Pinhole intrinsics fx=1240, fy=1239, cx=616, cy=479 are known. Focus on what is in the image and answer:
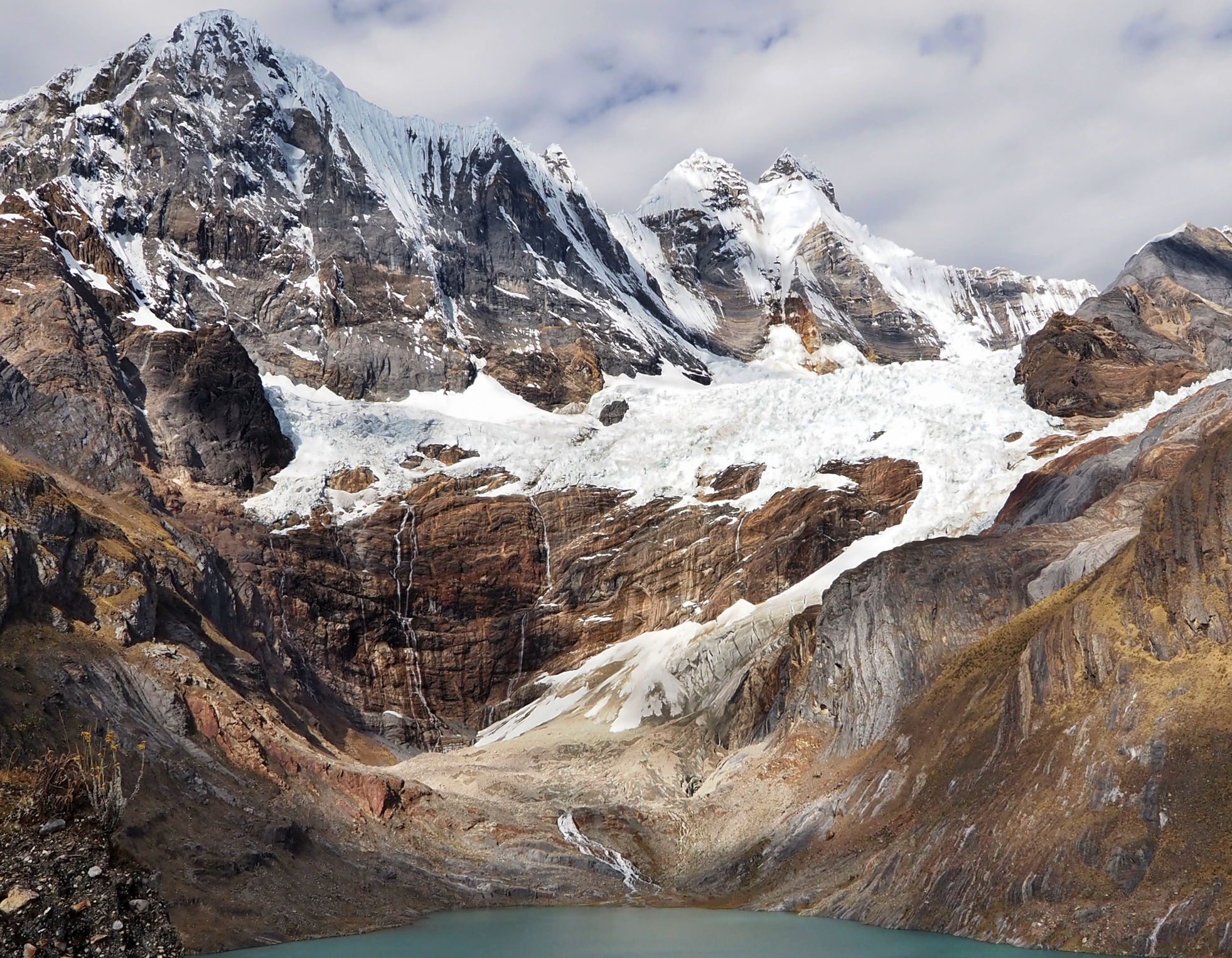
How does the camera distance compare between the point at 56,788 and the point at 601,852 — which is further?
the point at 601,852

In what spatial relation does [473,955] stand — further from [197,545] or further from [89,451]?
[89,451]

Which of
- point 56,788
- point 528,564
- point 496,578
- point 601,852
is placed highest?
point 528,564

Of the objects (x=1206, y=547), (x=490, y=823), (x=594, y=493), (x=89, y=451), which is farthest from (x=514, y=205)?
(x=1206, y=547)

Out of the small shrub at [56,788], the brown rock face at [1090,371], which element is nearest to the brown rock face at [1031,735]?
the small shrub at [56,788]

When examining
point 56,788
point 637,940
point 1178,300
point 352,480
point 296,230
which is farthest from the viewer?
point 296,230

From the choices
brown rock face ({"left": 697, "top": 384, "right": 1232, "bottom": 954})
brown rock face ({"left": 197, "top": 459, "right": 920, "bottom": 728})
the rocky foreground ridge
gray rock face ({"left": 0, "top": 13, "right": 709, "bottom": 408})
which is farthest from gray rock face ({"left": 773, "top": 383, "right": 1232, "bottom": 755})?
gray rock face ({"left": 0, "top": 13, "right": 709, "bottom": 408})

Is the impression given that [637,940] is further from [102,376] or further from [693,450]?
[102,376]

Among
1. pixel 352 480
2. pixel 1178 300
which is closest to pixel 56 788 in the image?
pixel 352 480

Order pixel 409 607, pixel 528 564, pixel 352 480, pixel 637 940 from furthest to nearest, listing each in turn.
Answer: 1. pixel 352 480
2. pixel 528 564
3. pixel 409 607
4. pixel 637 940
